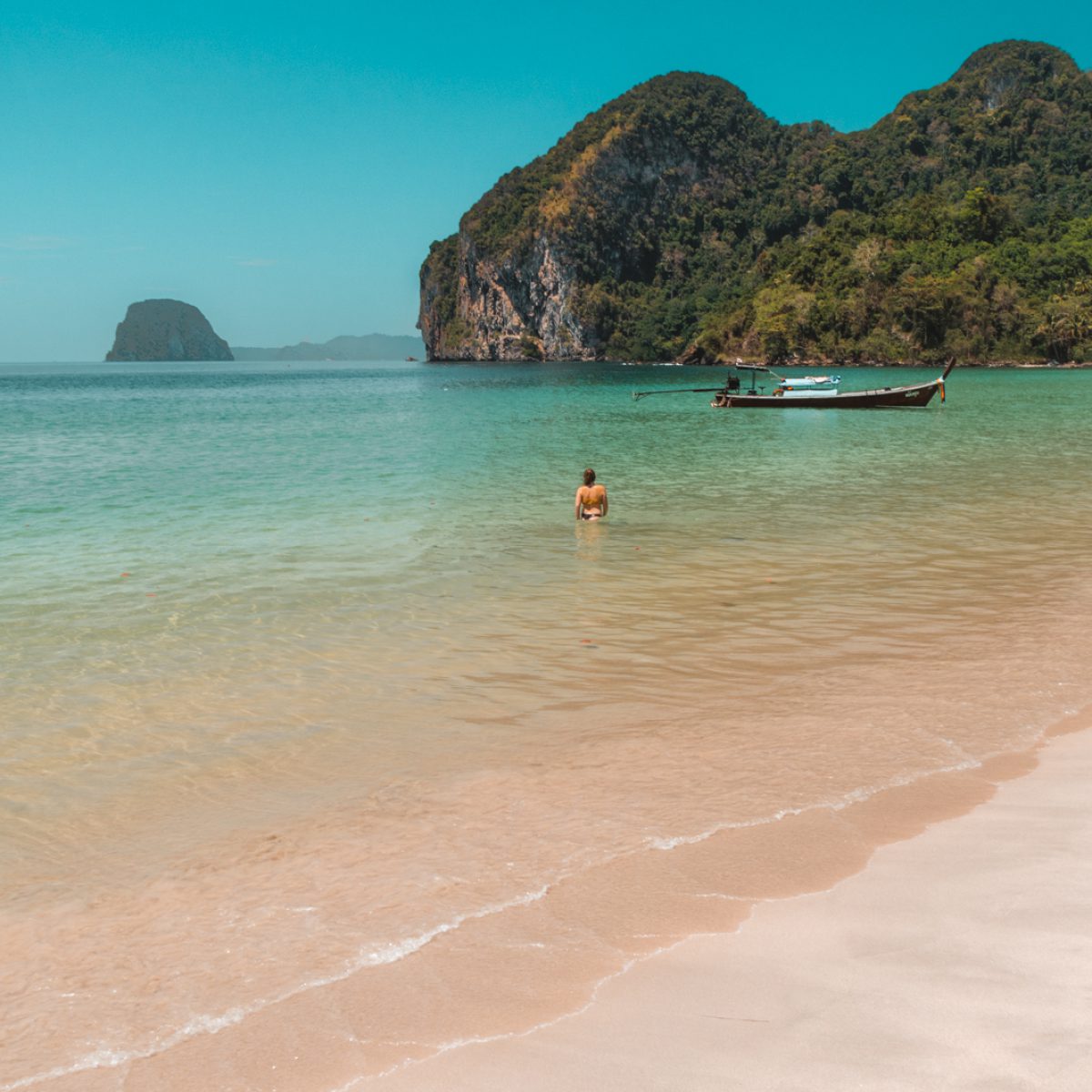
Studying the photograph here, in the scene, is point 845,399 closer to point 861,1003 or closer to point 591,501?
point 591,501

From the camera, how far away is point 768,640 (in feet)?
30.7

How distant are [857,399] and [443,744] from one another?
47.0 meters

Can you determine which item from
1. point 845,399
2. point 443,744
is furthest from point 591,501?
point 845,399

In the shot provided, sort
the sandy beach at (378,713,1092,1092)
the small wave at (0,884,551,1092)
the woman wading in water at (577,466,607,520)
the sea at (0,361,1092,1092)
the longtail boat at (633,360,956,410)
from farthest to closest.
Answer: the longtail boat at (633,360,956,410), the woman wading in water at (577,466,607,520), the sea at (0,361,1092,1092), the small wave at (0,884,551,1092), the sandy beach at (378,713,1092,1092)

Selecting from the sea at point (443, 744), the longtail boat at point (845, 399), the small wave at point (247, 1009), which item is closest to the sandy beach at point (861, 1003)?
the sea at point (443, 744)

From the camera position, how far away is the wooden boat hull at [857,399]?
4744 centimetres

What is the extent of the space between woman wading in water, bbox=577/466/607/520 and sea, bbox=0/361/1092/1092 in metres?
0.25

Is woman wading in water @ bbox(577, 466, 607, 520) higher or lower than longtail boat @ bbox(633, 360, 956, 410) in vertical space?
lower

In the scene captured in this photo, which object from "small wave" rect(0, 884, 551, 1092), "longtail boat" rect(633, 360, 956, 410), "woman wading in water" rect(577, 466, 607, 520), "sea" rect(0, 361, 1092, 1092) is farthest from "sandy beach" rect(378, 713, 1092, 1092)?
"longtail boat" rect(633, 360, 956, 410)

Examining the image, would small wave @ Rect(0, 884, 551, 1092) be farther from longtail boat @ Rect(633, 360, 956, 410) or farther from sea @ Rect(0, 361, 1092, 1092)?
longtail boat @ Rect(633, 360, 956, 410)

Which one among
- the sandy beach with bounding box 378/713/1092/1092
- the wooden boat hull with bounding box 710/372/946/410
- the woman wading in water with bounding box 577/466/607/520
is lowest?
the sandy beach with bounding box 378/713/1092/1092

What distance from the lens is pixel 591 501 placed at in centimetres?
1720

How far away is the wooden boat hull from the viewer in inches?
1868

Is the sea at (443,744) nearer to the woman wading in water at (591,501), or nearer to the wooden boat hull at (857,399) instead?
the woman wading in water at (591,501)
